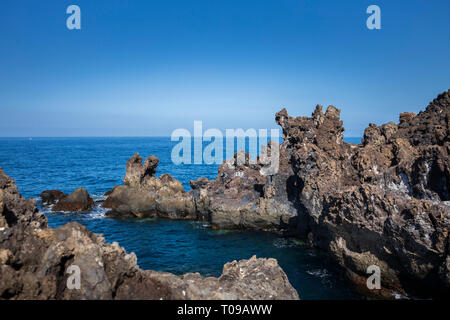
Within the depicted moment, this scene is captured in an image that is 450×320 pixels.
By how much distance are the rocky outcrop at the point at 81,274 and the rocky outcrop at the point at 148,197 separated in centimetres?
2555

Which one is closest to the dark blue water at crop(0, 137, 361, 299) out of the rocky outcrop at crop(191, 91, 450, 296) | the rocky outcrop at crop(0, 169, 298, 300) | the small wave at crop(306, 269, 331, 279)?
the small wave at crop(306, 269, 331, 279)

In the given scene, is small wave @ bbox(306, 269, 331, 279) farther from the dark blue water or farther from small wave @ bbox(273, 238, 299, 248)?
small wave @ bbox(273, 238, 299, 248)

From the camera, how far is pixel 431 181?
15.6 metres

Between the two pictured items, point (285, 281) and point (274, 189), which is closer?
point (285, 281)

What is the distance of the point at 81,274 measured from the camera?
7879 mm

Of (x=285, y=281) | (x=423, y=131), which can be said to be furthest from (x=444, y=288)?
(x=423, y=131)

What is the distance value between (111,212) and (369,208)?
29.2 meters

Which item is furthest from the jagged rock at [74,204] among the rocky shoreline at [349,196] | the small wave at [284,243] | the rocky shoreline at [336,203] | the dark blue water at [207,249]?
the small wave at [284,243]

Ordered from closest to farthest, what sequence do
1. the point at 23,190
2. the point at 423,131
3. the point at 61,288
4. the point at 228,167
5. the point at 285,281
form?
the point at 61,288 < the point at 285,281 < the point at 423,131 < the point at 228,167 < the point at 23,190

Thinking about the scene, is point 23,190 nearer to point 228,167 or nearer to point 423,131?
point 228,167

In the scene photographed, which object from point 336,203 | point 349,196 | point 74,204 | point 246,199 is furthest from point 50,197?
point 349,196

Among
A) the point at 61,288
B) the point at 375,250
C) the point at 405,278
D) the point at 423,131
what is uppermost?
the point at 423,131

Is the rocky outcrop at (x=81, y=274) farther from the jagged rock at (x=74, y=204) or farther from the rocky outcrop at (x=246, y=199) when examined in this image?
the jagged rock at (x=74, y=204)

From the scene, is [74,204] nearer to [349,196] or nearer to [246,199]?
[246,199]
